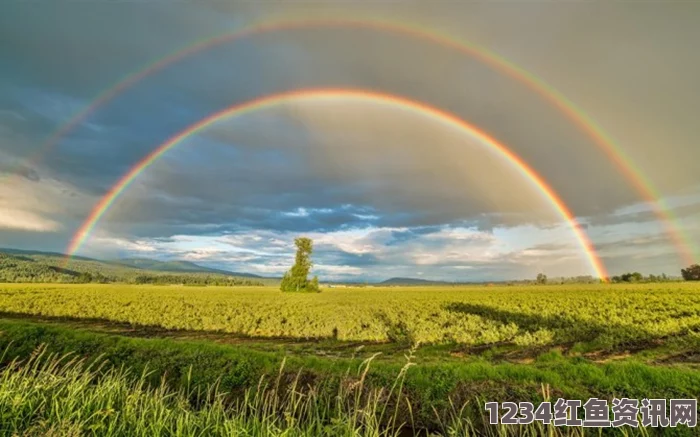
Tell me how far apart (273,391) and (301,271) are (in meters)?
91.8

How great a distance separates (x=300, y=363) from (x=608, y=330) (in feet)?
69.8

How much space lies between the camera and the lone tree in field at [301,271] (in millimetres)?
97000

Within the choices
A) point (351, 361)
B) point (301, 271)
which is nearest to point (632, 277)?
point (301, 271)

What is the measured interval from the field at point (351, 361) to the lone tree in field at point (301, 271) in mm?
53077

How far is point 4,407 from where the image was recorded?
645 cm

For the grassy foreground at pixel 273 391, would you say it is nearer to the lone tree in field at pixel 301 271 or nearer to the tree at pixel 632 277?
the lone tree in field at pixel 301 271

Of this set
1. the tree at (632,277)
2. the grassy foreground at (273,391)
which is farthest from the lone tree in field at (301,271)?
the tree at (632,277)

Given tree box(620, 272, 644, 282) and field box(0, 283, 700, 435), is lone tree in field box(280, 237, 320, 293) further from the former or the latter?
tree box(620, 272, 644, 282)

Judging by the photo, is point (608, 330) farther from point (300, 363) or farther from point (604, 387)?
point (300, 363)

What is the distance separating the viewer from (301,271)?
97688mm

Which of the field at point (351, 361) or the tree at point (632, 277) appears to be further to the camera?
the tree at point (632, 277)

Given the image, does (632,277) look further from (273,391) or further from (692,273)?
(273,391)

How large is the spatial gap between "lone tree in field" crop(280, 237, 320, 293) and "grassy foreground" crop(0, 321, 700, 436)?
253ft

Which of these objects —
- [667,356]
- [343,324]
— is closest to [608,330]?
[667,356]
